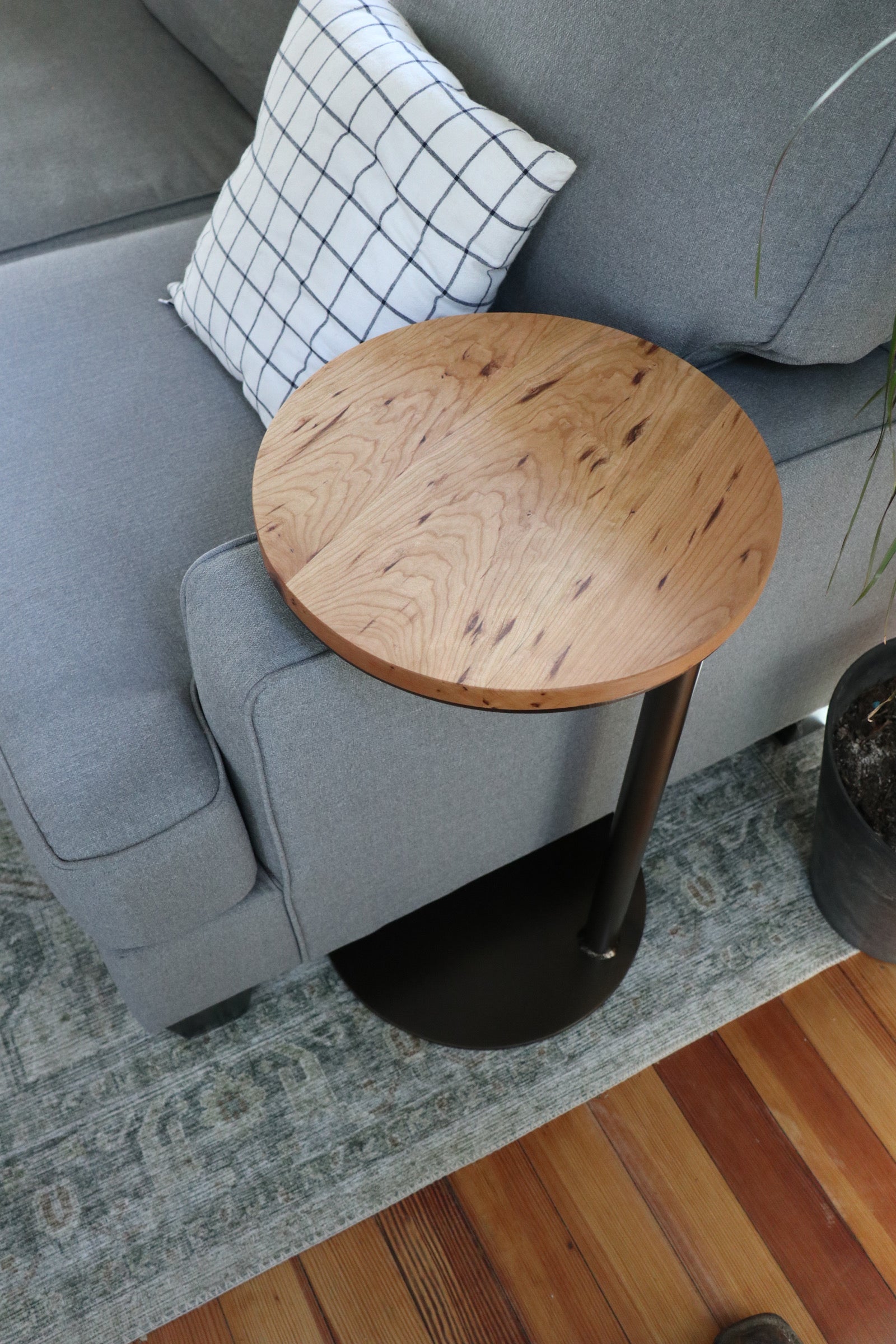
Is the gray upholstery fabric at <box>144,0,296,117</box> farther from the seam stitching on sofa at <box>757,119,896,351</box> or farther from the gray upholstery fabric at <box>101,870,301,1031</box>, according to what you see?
the gray upholstery fabric at <box>101,870,301,1031</box>

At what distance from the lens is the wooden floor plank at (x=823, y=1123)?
1029 millimetres

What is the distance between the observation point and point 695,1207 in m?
1.03

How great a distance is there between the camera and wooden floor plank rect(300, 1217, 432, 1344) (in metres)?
0.96

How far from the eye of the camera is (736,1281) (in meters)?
0.99

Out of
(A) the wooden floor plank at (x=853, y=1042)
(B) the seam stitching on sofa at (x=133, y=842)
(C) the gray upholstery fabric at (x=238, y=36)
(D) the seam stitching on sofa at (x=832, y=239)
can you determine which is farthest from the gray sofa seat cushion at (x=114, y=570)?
(A) the wooden floor plank at (x=853, y=1042)

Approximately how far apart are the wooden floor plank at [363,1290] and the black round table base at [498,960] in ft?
0.69

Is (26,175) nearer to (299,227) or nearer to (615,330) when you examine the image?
(299,227)

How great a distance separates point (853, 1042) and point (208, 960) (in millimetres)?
733

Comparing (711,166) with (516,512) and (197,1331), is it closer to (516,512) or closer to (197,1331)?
(516,512)

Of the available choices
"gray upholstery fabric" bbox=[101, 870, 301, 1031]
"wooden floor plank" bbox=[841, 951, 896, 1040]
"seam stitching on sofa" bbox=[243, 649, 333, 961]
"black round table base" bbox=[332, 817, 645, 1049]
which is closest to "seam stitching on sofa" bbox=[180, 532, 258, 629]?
"seam stitching on sofa" bbox=[243, 649, 333, 961]

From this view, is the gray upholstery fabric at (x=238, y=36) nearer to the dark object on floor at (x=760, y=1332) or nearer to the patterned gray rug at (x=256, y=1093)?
the patterned gray rug at (x=256, y=1093)

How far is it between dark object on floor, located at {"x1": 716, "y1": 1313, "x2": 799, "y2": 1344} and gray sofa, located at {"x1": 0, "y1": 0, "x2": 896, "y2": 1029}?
0.49 metres

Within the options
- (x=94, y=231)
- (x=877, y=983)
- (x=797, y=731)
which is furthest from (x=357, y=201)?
(x=877, y=983)

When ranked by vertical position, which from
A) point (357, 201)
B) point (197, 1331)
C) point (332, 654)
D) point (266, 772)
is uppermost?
point (357, 201)
